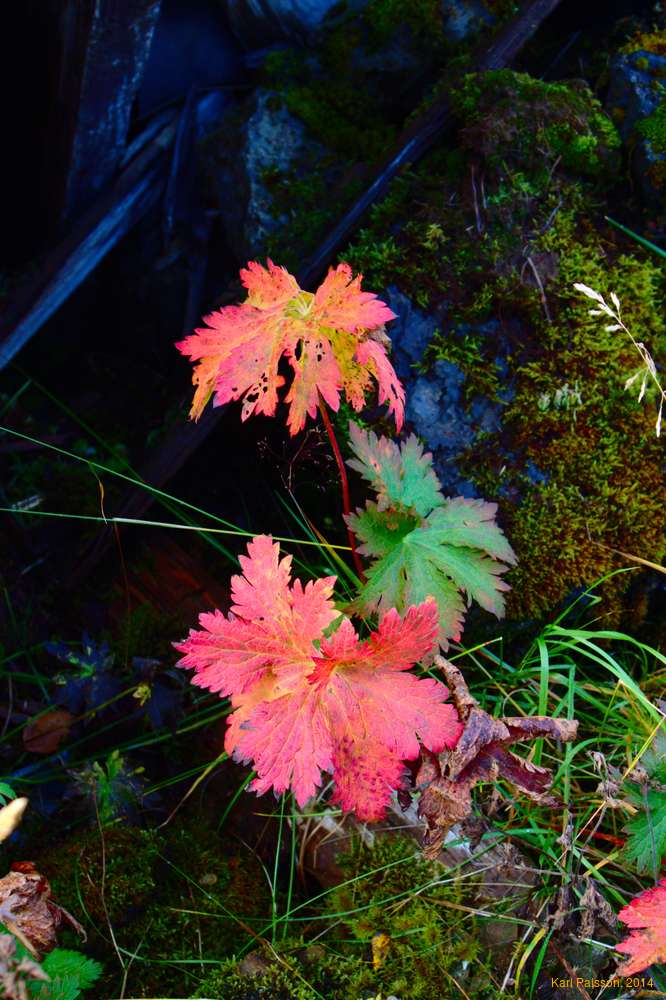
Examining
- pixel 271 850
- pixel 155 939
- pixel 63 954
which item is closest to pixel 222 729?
pixel 271 850

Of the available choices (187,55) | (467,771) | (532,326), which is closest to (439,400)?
(532,326)

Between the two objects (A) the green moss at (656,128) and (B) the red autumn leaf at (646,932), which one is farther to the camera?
(A) the green moss at (656,128)

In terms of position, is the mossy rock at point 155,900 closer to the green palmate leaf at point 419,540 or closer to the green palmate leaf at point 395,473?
the green palmate leaf at point 419,540

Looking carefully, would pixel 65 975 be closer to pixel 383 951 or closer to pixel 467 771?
pixel 383 951

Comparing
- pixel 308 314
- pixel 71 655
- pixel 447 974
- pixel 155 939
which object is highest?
pixel 308 314

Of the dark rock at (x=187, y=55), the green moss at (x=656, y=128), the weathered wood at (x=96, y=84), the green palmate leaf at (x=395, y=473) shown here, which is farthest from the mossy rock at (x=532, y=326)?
the dark rock at (x=187, y=55)

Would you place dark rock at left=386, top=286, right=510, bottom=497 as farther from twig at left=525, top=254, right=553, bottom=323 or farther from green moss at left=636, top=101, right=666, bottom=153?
green moss at left=636, top=101, right=666, bottom=153

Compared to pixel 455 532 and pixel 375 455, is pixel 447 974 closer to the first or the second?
pixel 455 532
